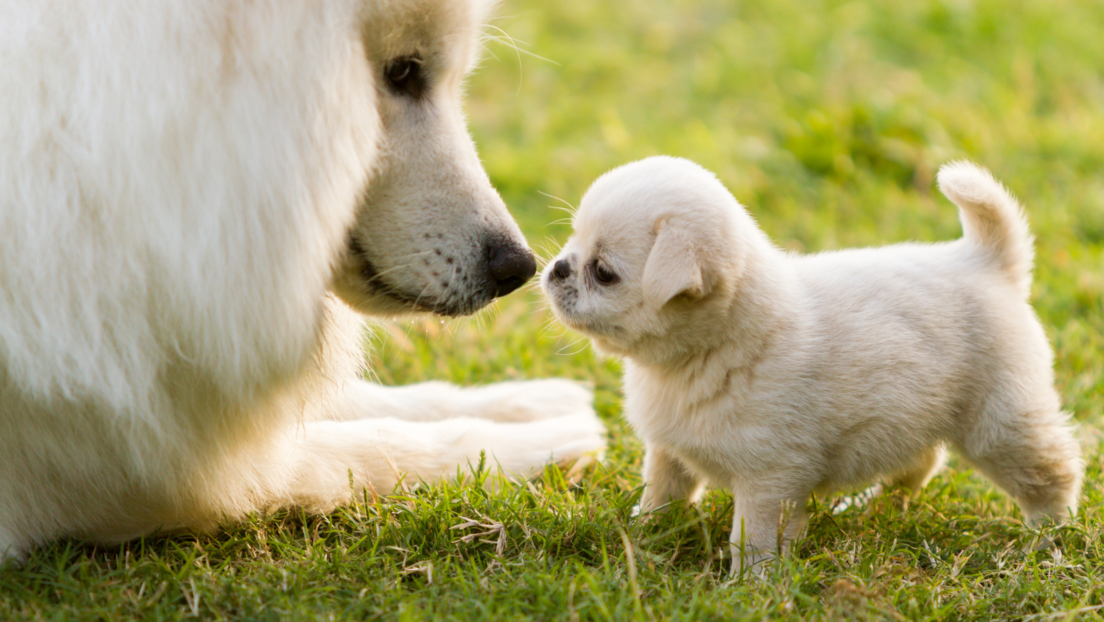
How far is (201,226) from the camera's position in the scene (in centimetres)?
188

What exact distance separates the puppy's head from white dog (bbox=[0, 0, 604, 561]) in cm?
19

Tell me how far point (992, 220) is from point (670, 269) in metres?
0.99

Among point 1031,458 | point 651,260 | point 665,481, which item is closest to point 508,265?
point 651,260

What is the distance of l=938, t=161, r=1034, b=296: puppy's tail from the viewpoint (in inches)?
102

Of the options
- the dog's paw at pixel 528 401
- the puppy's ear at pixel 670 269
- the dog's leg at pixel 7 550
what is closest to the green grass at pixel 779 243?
the dog's leg at pixel 7 550

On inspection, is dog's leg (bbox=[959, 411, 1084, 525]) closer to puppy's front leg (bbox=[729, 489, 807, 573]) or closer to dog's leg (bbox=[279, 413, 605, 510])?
puppy's front leg (bbox=[729, 489, 807, 573])

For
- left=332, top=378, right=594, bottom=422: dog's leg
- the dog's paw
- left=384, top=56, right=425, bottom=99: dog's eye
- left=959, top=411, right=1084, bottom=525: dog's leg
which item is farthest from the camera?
the dog's paw

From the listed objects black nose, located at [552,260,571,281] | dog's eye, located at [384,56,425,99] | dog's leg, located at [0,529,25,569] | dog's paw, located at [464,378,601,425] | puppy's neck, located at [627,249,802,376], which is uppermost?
dog's eye, located at [384,56,425,99]

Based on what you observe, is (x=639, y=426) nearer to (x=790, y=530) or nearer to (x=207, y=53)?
(x=790, y=530)

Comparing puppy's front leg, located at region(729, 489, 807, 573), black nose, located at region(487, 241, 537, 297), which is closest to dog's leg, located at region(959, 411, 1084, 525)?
puppy's front leg, located at region(729, 489, 807, 573)

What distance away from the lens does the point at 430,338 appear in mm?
4035

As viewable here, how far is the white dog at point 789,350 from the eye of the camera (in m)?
2.31

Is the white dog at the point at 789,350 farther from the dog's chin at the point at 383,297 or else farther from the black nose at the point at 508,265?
the dog's chin at the point at 383,297

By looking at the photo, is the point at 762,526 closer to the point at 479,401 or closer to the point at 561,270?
the point at 561,270
